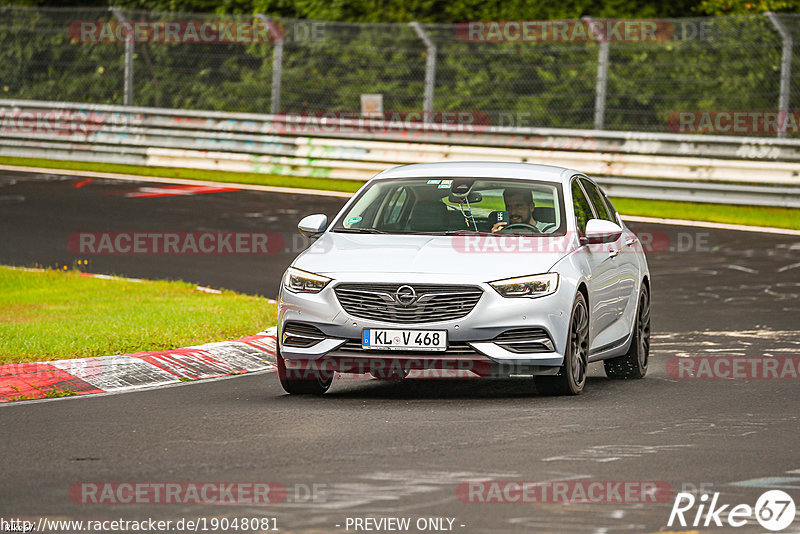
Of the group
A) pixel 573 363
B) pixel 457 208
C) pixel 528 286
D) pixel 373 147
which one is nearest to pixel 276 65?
pixel 373 147

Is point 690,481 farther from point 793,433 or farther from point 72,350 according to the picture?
point 72,350

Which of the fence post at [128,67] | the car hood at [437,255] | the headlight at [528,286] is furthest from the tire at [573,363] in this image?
the fence post at [128,67]

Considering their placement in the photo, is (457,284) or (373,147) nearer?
(457,284)

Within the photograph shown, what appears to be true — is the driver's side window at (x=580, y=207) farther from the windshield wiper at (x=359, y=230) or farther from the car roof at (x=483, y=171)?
the windshield wiper at (x=359, y=230)

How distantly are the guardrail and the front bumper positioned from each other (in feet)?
46.7

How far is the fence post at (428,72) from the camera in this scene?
25812mm

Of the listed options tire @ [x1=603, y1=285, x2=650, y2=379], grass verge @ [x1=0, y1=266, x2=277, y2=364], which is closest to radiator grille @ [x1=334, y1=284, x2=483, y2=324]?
tire @ [x1=603, y1=285, x2=650, y2=379]

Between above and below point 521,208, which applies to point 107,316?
below

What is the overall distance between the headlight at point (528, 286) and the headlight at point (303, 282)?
108 centimetres

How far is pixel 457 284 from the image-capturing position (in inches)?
376

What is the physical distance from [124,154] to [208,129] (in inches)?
72.5

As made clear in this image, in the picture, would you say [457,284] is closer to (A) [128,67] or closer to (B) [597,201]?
(B) [597,201]

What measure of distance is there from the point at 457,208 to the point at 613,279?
126cm

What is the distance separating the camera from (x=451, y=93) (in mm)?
26484
